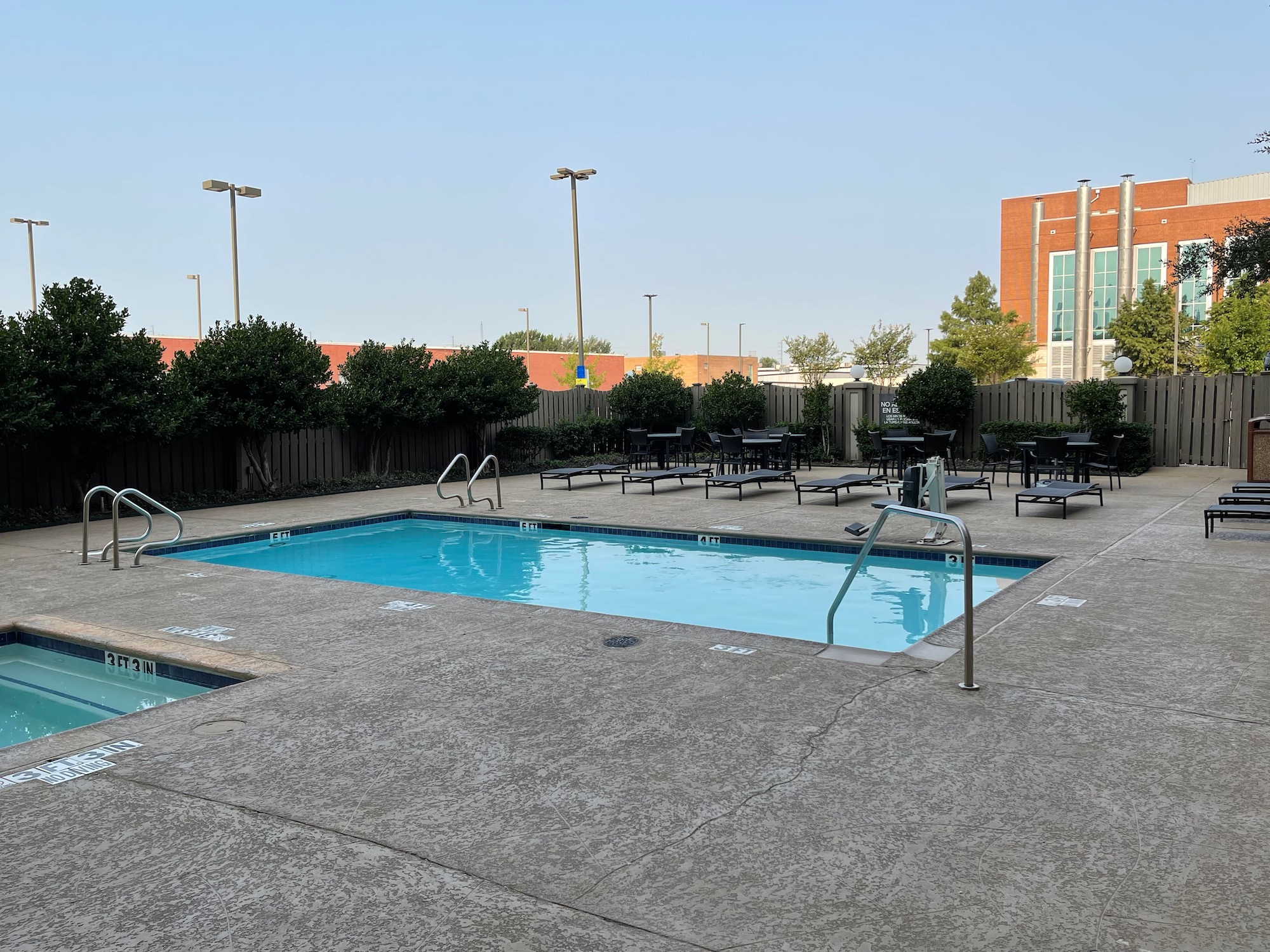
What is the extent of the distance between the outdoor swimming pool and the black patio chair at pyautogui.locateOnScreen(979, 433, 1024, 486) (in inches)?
542

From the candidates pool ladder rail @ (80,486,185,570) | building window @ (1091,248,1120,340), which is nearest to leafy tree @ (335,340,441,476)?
pool ladder rail @ (80,486,185,570)

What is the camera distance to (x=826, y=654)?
5.51 metres

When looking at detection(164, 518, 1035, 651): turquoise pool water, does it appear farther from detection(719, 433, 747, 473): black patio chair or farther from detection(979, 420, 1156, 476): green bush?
detection(979, 420, 1156, 476): green bush

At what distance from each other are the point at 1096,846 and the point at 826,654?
250cm

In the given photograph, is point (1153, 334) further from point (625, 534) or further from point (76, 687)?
point (76, 687)

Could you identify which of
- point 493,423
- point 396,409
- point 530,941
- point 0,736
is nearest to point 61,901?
point 530,941

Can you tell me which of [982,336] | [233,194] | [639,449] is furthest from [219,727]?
[982,336]

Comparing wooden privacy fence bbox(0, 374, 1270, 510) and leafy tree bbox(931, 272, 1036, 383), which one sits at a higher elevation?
leafy tree bbox(931, 272, 1036, 383)

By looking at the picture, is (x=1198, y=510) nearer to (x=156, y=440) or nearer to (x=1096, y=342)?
(x=156, y=440)

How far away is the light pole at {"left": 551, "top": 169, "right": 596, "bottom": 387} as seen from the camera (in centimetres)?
2412

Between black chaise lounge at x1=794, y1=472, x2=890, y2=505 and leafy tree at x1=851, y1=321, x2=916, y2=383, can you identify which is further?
leafy tree at x1=851, y1=321, x2=916, y2=383

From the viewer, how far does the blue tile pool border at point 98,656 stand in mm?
5438

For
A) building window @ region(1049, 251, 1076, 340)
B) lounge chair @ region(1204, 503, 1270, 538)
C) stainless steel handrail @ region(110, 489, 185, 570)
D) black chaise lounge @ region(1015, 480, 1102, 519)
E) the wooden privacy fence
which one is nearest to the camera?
stainless steel handrail @ region(110, 489, 185, 570)

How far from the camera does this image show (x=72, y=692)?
5.86 m
